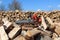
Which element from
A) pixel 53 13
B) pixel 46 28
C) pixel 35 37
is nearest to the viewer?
pixel 35 37

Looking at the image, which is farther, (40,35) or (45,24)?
(45,24)

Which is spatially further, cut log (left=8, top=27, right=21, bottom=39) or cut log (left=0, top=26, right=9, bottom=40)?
cut log (left=8, top=27, right=21, bottom=39)

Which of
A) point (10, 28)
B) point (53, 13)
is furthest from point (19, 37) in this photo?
point (53, 13)

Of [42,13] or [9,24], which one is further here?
[42,13]

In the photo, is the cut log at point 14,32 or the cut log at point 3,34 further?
the cut log at point 14,32

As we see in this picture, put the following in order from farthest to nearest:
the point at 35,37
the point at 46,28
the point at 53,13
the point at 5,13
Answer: the point at 5,13 → the point at 53,13 → the point at 46,28 → the point at 35,37

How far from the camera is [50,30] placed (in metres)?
9.98

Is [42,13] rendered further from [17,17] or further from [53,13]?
[17,17]

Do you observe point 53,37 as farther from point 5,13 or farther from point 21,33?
point 5,13

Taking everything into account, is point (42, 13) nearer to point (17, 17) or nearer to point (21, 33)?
point (17, 17)

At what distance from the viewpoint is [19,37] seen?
9125 mm

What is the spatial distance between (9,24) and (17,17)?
9.28m

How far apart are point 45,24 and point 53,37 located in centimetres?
120

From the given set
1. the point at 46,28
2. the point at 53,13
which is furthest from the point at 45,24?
the point at 53,13
